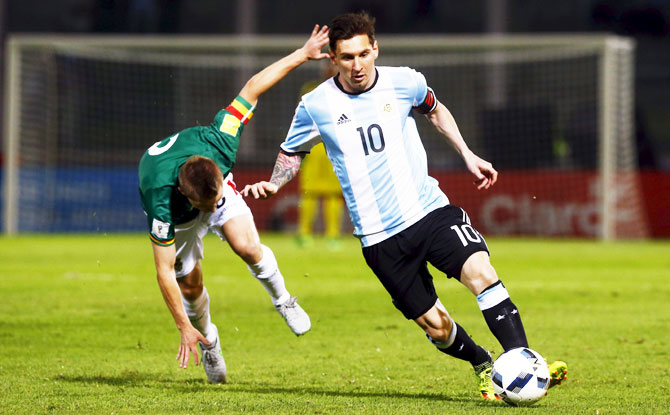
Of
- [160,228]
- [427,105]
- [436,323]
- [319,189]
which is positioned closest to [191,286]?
[160,228]

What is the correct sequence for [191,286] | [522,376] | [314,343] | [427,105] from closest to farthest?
[522,376], [427,105], [191,286], [314,343]

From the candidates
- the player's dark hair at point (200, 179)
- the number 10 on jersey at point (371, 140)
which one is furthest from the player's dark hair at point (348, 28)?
the player's dark hair at point (200, 179)

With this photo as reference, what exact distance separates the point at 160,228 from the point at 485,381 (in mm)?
1835

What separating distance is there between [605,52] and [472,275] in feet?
46.9

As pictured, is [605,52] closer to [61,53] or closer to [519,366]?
[61,53]

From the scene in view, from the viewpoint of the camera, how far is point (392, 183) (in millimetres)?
5387

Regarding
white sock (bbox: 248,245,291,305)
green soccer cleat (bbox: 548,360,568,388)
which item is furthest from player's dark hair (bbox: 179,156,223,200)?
green soccer cleat (bbox: 548,360,568,388)

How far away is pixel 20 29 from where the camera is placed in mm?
32938

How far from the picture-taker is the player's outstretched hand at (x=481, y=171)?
17.7ft

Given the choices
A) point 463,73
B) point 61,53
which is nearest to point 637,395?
point 61,53

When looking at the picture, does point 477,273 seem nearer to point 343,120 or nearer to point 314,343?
point 343,120

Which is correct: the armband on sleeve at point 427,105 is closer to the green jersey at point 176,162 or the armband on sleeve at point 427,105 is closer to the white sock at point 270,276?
the green jersey at point 176,162

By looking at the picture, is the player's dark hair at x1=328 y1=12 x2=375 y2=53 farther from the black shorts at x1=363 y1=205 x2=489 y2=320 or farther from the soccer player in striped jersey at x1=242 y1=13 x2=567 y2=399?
the black shorts at x1=363 y1=205 x2=489 y2=320

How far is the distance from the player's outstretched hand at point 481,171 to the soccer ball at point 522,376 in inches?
36.8
